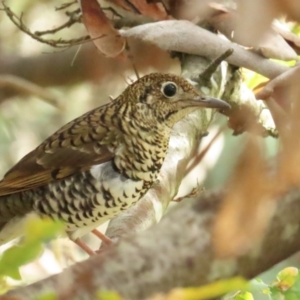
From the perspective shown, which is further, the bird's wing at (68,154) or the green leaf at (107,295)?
the bird's wing at (68,154)

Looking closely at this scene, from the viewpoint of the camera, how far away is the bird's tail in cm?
152

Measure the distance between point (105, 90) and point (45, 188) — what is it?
3.48 ft

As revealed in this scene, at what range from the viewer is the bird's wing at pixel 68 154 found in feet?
4.79

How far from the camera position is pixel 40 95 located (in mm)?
1314

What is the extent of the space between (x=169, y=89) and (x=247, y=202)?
1168mm

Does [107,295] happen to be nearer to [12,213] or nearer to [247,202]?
[247,202]

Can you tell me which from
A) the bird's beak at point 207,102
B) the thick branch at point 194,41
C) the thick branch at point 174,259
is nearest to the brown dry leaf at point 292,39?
the thick branch at point 194,41

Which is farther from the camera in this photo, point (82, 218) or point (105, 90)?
point (105, 90)

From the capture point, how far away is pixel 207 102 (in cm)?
134

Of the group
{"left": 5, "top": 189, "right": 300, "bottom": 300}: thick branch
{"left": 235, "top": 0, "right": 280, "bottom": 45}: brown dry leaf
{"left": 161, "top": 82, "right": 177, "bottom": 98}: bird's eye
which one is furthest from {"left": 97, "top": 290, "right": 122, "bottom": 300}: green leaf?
{"left": 161, "top": 82, "right": 177, "bottom": 98}: bird's eye

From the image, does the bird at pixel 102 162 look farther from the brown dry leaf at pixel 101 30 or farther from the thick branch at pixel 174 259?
the thick branch at pixel 174 259

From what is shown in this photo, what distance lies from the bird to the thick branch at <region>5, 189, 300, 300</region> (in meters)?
1.06

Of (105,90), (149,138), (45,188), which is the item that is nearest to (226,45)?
(149,138)

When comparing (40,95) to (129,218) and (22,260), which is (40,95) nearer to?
(129,218)
